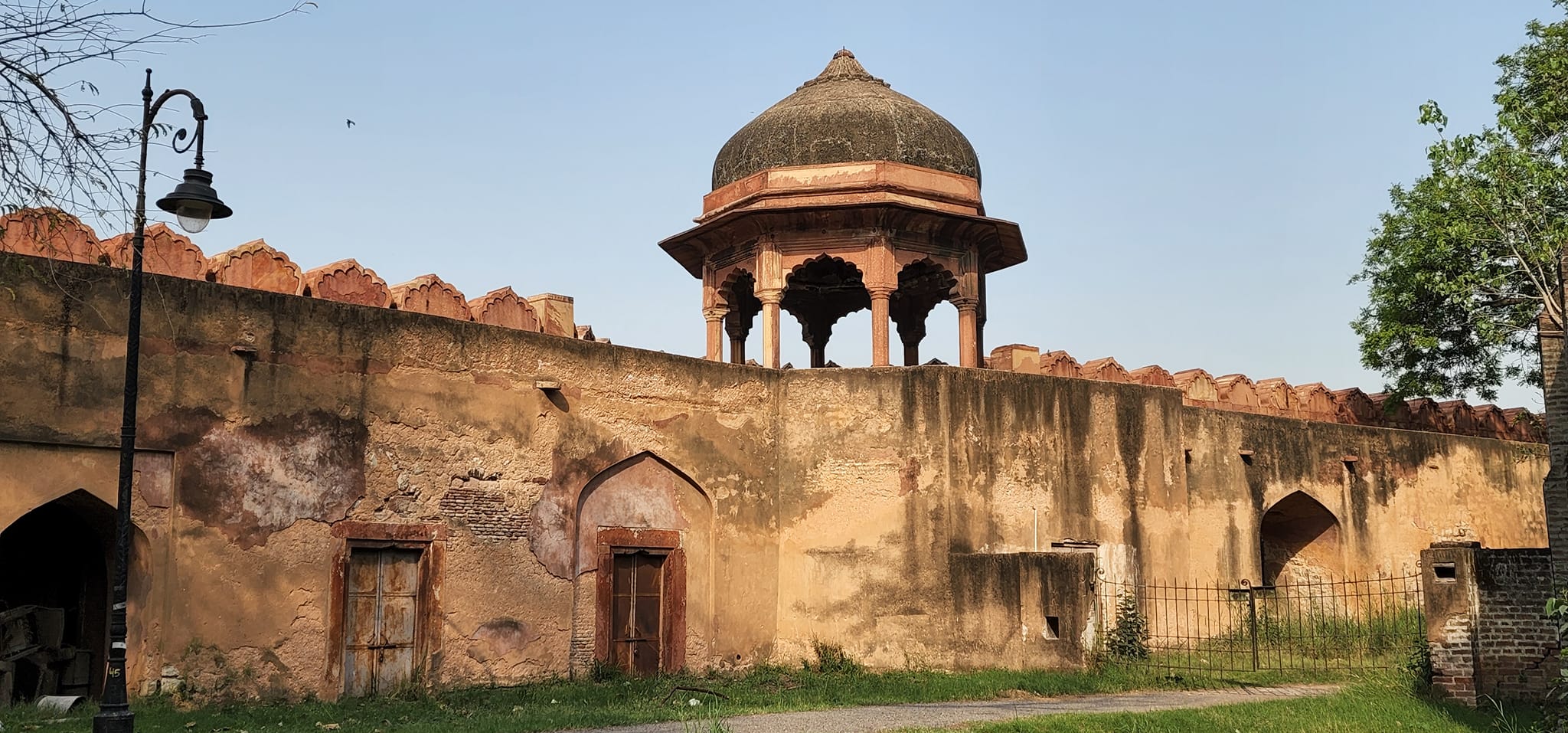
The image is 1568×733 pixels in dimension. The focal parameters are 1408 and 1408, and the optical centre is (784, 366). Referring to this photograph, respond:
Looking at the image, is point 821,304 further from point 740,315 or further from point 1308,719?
point 1308,719

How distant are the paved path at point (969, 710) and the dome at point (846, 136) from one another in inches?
239

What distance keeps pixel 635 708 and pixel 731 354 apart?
21.6 ft

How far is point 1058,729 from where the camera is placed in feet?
30.4

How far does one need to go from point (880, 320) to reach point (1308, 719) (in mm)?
5820

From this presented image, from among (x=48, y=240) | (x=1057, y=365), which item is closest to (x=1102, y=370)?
(x=1057, y=365)

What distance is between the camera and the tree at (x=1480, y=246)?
623 inches

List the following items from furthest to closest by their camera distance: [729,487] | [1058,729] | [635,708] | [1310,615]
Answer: [1310,615], [729,487], [635,708], [1058,729]

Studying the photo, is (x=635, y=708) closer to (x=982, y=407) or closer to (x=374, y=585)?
(x=374, y=585)

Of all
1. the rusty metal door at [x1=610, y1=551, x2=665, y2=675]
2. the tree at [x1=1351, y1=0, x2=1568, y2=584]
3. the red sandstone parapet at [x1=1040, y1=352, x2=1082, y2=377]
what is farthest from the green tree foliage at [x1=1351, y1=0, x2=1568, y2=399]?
the rusty metal door at [x1=610, y1=551, x2=665, y2=675]

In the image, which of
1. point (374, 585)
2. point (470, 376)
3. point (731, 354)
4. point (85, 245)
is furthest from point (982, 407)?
point (85, 245)

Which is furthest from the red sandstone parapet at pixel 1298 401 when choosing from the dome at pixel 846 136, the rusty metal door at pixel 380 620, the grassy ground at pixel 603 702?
the rusty metal door at pixel 380 620

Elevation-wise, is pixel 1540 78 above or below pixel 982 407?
above

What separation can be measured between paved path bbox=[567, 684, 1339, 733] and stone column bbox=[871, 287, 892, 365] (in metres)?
4.12

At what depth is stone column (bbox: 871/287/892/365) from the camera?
1405 cm
